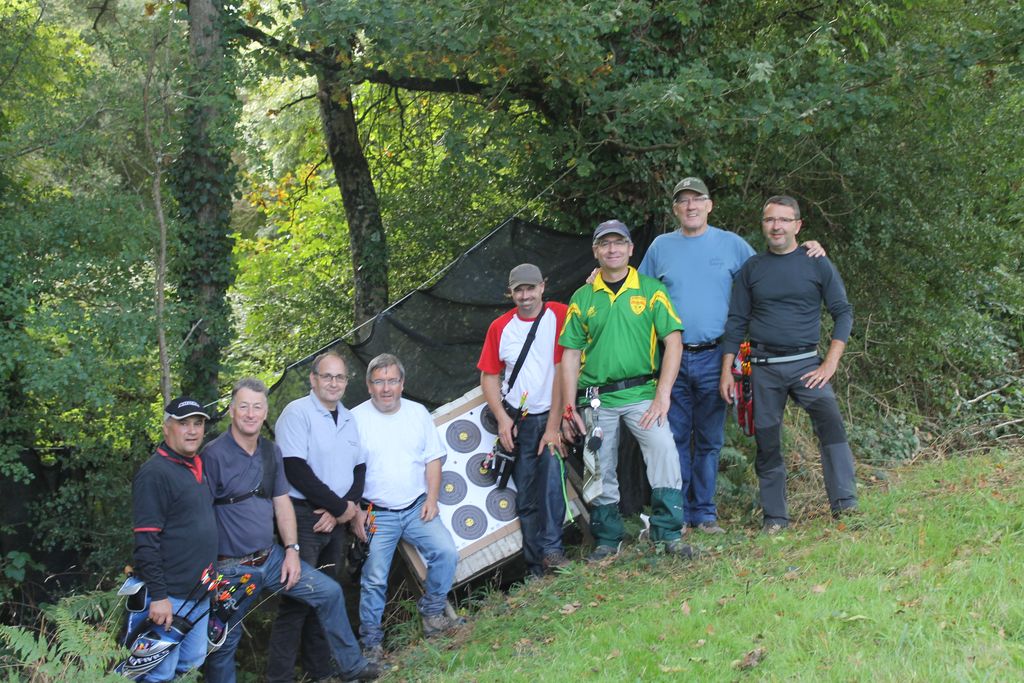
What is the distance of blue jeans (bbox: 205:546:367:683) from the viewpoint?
5.85 meters

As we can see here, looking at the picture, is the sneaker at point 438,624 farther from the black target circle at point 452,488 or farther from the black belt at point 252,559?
the black belt at point 252,559

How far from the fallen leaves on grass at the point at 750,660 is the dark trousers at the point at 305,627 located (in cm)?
279

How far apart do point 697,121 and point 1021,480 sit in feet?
11.2

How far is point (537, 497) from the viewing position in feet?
22.5

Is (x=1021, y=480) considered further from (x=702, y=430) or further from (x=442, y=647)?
(x=442, y=647)

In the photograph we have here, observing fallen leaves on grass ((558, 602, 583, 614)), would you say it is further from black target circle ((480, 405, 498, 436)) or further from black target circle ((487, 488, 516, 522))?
black target circle ((480, 405, 498, 436))

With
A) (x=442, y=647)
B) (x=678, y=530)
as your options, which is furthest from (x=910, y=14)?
(x=442, y=647)

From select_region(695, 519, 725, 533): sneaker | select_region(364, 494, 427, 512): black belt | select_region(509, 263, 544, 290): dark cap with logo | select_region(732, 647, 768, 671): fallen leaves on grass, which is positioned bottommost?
select_region(732, 647, 768, 671): fallen leaves on grass

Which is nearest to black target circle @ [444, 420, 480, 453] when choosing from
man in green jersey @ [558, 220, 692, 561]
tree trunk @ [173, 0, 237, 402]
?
man in green jersey @ [558, 220, 692, 561]

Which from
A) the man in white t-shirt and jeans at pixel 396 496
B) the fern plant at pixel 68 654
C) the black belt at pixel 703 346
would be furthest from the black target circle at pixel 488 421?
the fern plant at pixel 68 654

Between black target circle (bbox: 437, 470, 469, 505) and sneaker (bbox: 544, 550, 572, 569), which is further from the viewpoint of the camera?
black target circle (bbox: 437, 470, 469, 505)

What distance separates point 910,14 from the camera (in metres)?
9.83

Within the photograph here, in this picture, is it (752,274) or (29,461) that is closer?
(752,274)

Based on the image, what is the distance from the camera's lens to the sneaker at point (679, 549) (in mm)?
6160
